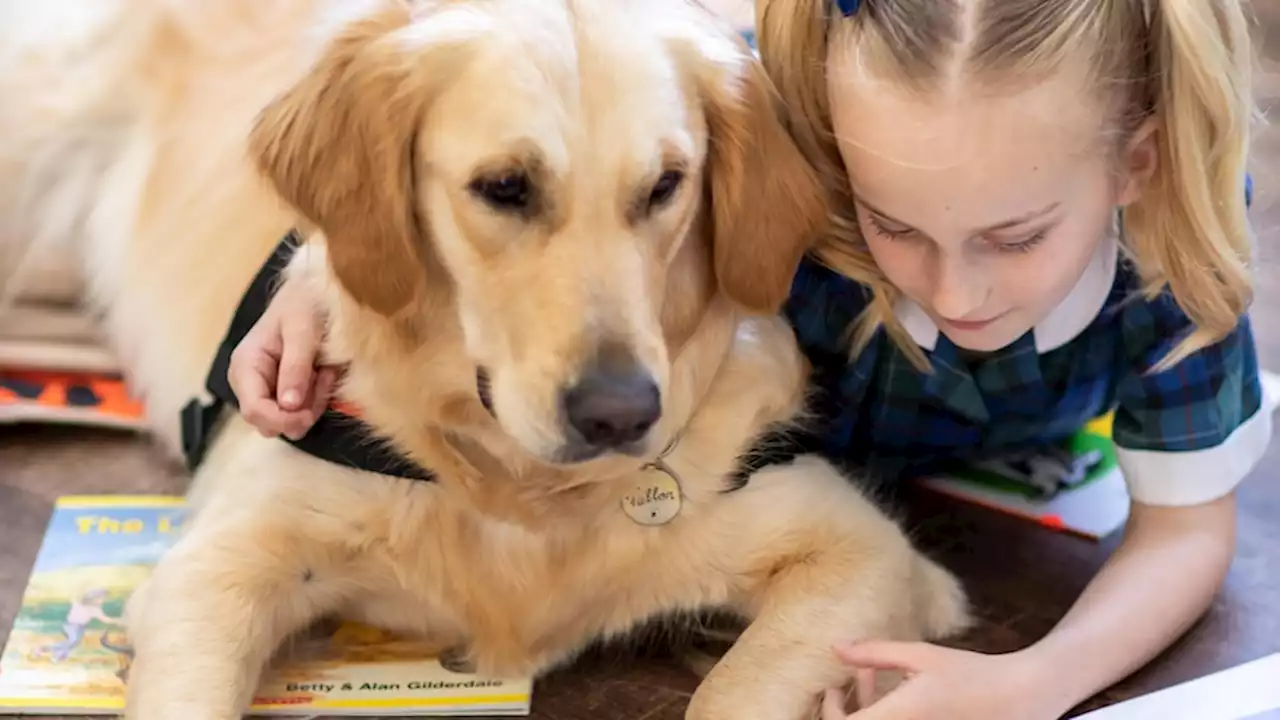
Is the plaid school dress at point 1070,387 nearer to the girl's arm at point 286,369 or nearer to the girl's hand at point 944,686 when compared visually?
the girl's hand at point 944,686

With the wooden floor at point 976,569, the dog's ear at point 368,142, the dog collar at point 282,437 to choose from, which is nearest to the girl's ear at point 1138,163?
the wooden floor at point 976,569

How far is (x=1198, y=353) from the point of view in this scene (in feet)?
5.16

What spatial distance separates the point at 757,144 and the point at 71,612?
0.95 metres

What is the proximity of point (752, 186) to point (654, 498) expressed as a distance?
35 centimetres

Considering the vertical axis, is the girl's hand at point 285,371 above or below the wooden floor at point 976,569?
above

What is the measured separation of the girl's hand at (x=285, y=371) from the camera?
1.54 metres

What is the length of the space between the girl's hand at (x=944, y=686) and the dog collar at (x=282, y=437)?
49 cm

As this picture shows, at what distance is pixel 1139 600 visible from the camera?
1522 millimetres

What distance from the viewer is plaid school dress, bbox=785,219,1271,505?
1.59 metres

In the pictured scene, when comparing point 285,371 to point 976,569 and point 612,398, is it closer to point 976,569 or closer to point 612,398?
point 612,398

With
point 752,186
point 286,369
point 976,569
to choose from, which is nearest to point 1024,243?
point 752,186

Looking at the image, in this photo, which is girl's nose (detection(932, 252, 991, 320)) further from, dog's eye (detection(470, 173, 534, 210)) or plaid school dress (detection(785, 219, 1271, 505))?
dog's eye (detection(470, 173, 534, 210))

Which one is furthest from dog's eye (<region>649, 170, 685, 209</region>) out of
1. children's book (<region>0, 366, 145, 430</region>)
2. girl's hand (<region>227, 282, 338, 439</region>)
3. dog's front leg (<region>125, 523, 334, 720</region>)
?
children's book (<region>0, 366, 145, 430</region>)

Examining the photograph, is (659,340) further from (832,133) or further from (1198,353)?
(1198,353)
